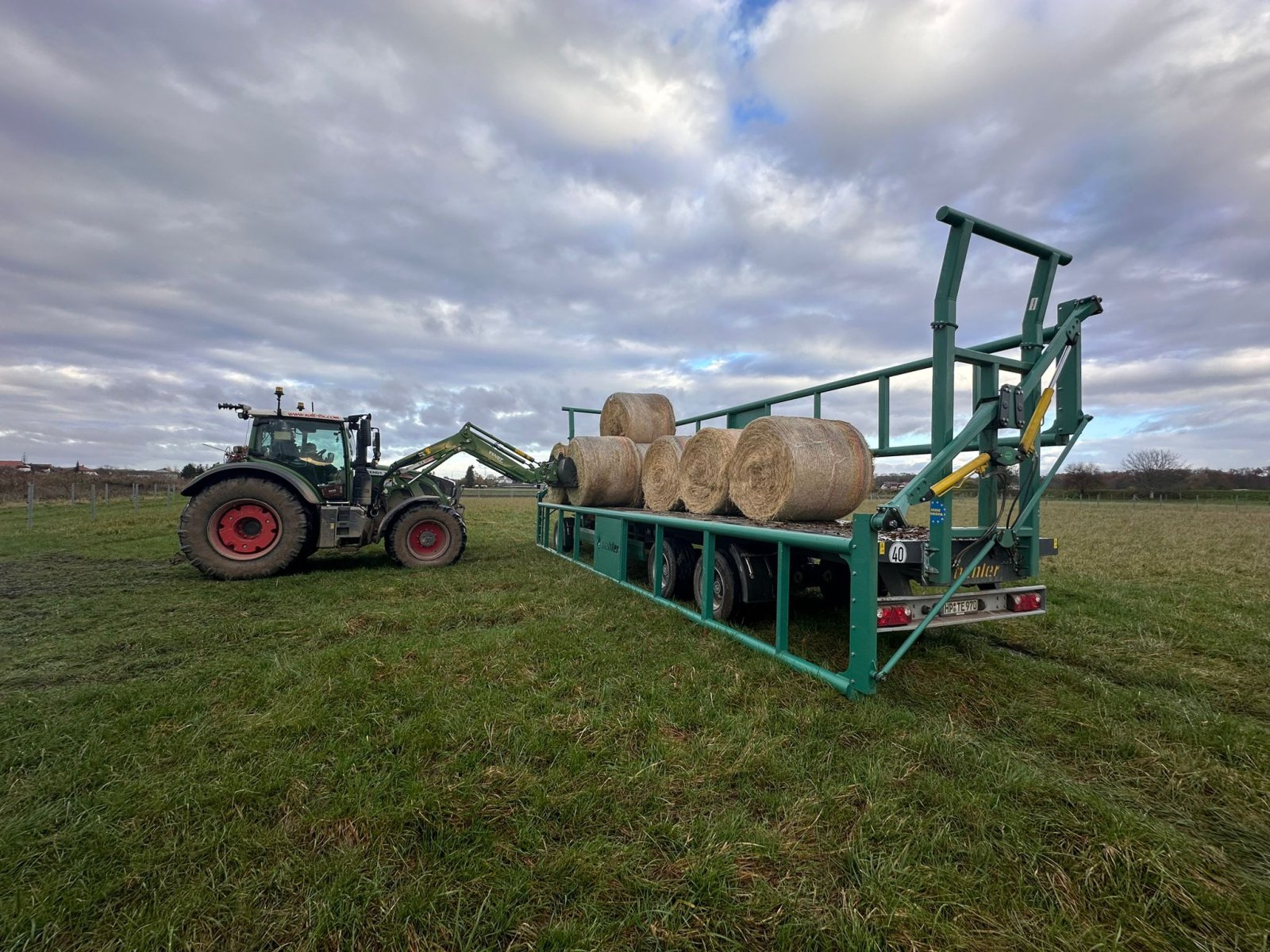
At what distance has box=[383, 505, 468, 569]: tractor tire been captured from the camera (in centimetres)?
854

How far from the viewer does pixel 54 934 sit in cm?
175

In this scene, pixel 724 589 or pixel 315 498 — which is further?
pixel 315 498

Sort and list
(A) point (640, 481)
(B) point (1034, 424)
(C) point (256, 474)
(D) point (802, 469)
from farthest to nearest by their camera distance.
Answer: (A) point (640, 481)
(C) point (256, 474)
(D) point (802, 469)
(B) point (1034, 424)

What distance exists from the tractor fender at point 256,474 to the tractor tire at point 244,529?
9cm

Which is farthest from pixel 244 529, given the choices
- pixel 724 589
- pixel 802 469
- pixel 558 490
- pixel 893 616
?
pixel 893 616

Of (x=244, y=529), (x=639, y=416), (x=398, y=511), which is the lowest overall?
(x=244, y=529)

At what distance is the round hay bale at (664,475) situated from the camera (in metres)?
6.78

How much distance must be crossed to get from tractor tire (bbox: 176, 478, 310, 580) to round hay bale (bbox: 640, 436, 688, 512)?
461 cm

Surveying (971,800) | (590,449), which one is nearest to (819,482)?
(971,800)

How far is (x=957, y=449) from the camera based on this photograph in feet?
12.1

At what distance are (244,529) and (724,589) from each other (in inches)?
255

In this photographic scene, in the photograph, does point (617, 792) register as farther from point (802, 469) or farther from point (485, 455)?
point (485, 455)

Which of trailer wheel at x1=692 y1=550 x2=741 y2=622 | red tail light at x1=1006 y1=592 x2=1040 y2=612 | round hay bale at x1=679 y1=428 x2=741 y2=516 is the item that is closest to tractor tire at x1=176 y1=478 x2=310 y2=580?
round hay bale at x1=679 y1=428 x2=741 y2=516

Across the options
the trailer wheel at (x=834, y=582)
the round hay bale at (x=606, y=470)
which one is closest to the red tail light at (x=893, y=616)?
the trailer wheel at (x=834, y=582)
